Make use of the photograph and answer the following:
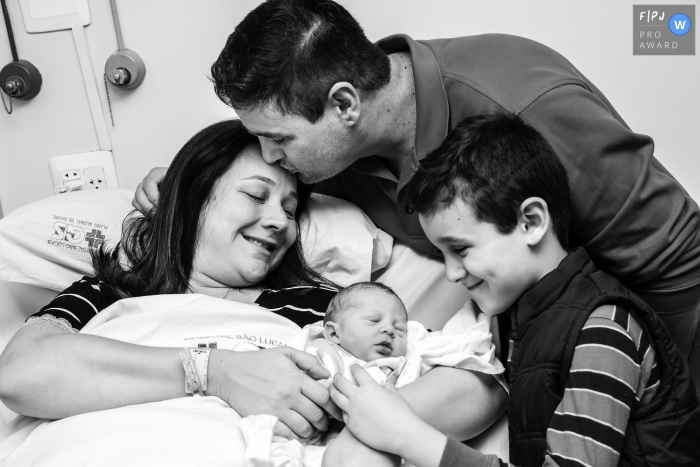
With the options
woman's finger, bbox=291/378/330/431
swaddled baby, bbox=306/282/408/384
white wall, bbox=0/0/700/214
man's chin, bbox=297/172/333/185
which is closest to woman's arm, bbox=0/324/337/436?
woman's finger, bbox=291/378/330/431

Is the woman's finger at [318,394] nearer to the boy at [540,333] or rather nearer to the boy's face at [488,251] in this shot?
the boy at [540,333]

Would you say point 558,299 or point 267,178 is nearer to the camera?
point 558,299

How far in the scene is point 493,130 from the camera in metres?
1.34

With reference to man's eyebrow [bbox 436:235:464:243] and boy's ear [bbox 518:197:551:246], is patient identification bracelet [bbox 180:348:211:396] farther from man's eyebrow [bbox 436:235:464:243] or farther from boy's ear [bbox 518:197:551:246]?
boy's ear [bbox 518:197:551:246]

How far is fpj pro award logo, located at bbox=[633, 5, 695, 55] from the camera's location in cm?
216

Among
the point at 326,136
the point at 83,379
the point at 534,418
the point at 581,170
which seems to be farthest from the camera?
the point at 326,136

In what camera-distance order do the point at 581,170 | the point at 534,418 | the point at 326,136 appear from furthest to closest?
the point at 326,136 → the point at 581,170 → the point at 534,418

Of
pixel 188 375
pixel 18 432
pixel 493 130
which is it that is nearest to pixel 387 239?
pixel 493 130

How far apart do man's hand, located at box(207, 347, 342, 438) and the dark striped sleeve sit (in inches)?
15.8

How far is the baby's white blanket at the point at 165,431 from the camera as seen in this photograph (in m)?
1.14

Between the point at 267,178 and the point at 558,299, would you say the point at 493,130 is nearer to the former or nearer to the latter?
the point at 558,299

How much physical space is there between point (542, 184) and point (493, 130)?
151mm

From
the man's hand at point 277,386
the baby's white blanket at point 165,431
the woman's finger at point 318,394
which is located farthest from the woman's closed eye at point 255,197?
the woman's finger at point 318,394

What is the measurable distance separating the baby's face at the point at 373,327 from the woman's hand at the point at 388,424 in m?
0.20
